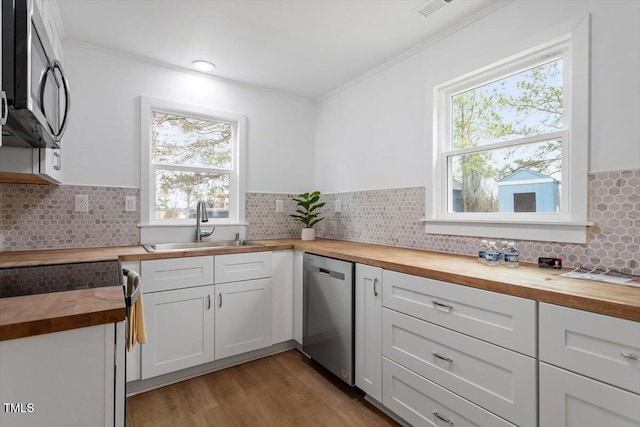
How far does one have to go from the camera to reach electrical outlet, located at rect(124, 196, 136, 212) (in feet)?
8.16

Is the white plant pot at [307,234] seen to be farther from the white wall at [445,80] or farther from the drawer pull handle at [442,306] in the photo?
the drawer pull handle at [442,306]

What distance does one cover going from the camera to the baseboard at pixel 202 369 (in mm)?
2078

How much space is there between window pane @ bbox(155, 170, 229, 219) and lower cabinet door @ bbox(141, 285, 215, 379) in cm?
84

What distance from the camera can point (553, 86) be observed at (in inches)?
68.4

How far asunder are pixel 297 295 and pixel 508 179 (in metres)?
1.74

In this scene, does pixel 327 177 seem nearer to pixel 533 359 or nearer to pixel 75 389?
pixel 533 359

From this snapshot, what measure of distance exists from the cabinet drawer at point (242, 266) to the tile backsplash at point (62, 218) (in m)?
→ 0.78

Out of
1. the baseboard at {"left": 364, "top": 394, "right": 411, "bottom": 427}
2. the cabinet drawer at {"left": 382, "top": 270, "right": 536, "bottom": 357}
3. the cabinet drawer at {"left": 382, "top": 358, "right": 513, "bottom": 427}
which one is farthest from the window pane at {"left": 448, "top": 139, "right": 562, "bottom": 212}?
the baseboard at {"left": 364, "top": 394, "right": 411, "bottom": 427}

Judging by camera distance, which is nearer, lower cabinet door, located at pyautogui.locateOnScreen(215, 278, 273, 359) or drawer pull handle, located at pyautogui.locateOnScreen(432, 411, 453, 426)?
drawer pull handle, located at pyautogui.locateOnScreen(432, 411, 453, 426)

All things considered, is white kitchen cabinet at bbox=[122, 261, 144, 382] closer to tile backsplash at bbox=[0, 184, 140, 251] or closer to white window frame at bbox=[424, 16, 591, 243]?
tile backsplash at bbox=[0, 184, 140, 251]

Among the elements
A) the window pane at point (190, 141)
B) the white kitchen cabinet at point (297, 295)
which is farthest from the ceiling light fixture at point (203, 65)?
the white kitchen cabinet at point (297, 295)

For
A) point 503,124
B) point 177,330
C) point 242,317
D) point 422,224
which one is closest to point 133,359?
point 177,330

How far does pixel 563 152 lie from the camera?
1.66 m

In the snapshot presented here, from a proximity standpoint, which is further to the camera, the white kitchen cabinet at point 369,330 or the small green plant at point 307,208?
the small green plant at point 307,208
